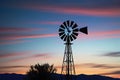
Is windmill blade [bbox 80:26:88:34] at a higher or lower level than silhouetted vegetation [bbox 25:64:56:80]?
higher

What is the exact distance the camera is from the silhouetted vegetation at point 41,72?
245 ft

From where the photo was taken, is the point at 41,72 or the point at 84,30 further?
the point at 41,72

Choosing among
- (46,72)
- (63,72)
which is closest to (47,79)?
(46,72)

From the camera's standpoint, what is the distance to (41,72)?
249 feet

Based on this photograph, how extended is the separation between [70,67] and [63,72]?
6.68 feet

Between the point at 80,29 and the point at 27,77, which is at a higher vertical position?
the point at 80,29

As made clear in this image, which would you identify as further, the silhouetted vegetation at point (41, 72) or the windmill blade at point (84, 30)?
the silhouetted vegetation at point (41, 72)

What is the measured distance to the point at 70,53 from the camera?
196ft

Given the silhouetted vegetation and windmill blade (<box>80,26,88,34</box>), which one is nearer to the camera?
windmill blade (<box>80,26,88,34</box>)

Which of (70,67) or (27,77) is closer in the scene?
(70,67)

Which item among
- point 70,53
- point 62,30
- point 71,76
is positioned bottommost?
point 71,76

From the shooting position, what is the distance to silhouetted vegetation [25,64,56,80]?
74.8 metres

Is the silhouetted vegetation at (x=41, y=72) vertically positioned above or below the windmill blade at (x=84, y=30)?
below

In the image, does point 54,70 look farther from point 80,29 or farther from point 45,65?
point 80,29
